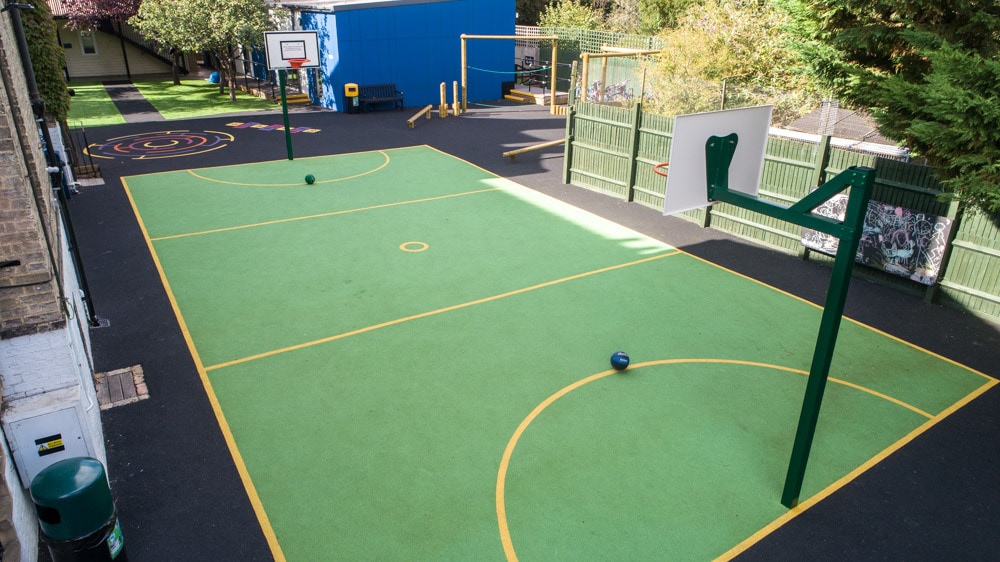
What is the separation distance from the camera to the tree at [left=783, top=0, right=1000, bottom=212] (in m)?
7.97

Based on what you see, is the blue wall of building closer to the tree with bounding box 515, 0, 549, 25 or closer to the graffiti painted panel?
the tree with bounding box 515, 0, 549, 25

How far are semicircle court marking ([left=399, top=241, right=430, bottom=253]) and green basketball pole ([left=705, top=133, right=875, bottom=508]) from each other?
24.0ft

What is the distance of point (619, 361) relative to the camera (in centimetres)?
880

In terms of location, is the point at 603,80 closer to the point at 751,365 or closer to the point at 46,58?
the point at 46,58

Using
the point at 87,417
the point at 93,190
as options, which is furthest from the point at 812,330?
the point at 93,190

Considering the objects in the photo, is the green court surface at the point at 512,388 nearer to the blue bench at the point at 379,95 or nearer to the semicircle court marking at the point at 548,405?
the semicircle court marking at the point at 548,405

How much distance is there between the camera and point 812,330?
10.1 metres

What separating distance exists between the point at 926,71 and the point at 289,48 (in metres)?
18.3

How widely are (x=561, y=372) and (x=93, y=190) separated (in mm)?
13997

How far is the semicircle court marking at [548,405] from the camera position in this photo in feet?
20.4

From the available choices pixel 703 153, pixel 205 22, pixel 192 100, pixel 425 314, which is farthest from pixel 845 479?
pixel 192 100

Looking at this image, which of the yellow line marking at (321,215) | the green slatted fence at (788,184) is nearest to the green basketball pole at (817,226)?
the green slatted fence at (788,184)

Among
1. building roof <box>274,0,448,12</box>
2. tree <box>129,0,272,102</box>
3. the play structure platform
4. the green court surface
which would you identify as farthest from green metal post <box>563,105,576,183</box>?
tree <box>129,0,272,102</box>

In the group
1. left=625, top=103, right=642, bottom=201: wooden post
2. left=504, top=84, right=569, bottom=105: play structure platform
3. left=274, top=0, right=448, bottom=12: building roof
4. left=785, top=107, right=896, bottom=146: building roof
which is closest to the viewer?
left=785, top=107, right=896, bottom=146: building roof
